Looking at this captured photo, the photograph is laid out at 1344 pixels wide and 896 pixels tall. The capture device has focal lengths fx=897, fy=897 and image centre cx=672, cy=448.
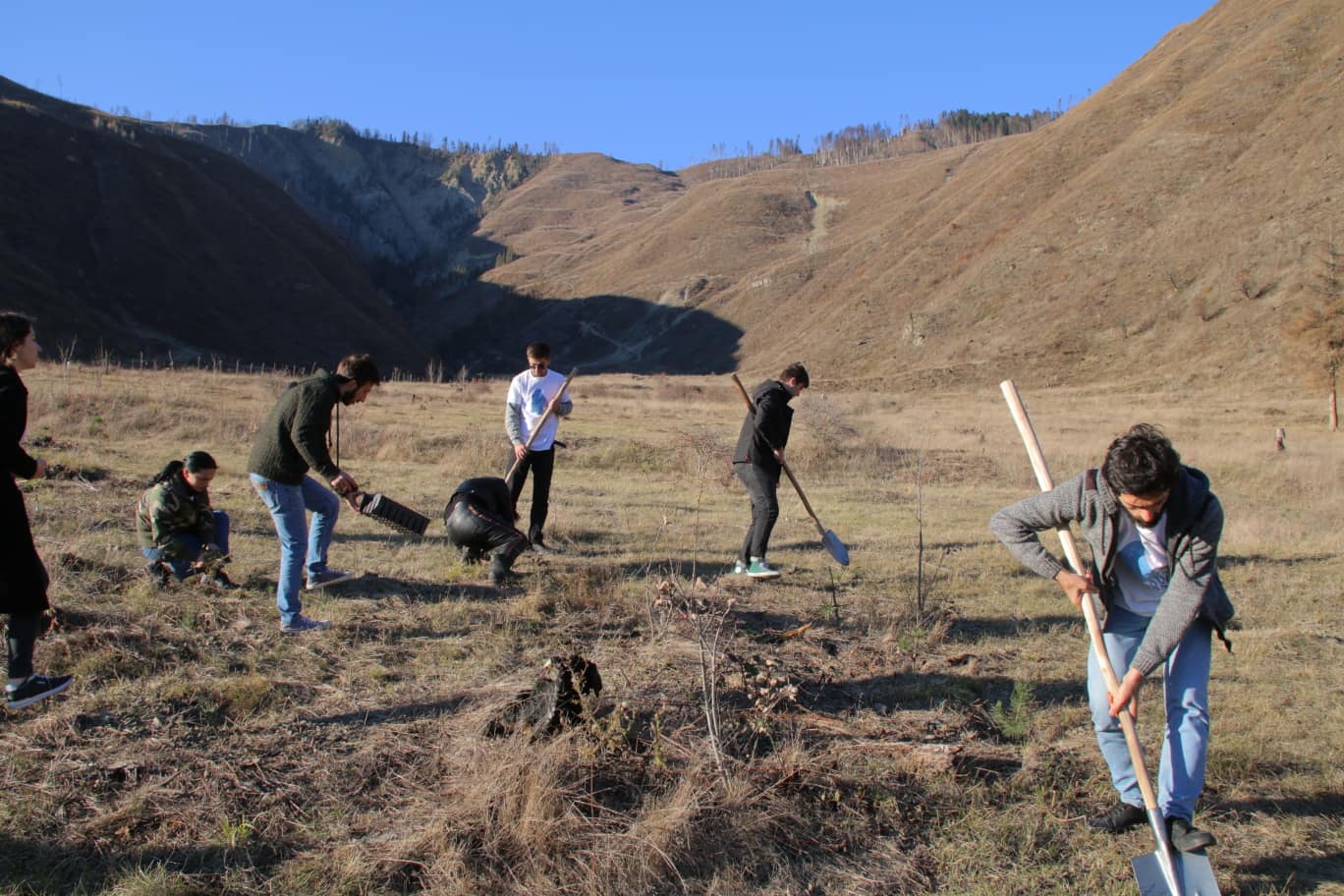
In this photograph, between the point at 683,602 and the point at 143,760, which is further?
the point at 683,602

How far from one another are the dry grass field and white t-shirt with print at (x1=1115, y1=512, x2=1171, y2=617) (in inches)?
40.3

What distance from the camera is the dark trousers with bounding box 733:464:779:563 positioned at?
714 centimetres

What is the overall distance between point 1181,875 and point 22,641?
15.4 feet

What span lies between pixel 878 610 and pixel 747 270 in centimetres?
8392

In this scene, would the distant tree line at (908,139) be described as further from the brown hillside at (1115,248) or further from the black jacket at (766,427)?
the black jacket at (766,427)

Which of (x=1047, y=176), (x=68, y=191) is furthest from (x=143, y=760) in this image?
(x=68, y=191)

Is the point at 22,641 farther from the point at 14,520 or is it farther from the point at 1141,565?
the point at 1141,565

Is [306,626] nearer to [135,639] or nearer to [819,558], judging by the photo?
[135,639]

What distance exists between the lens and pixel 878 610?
631 cm

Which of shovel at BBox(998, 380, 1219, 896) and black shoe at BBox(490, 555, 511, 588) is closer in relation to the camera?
shovel at BBox(998, 380, 1219, 896)

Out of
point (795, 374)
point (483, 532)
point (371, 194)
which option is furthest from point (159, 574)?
point (371, 194)

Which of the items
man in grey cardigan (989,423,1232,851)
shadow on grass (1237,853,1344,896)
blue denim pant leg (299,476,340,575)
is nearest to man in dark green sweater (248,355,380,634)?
blue denim pant leg (299,476,340,575)

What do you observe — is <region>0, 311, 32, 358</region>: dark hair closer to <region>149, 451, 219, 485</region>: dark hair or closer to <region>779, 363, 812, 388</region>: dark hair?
<region>149, 451, 219, 485</region>: dark hair

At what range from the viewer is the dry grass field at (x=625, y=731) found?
3281 millimetres
